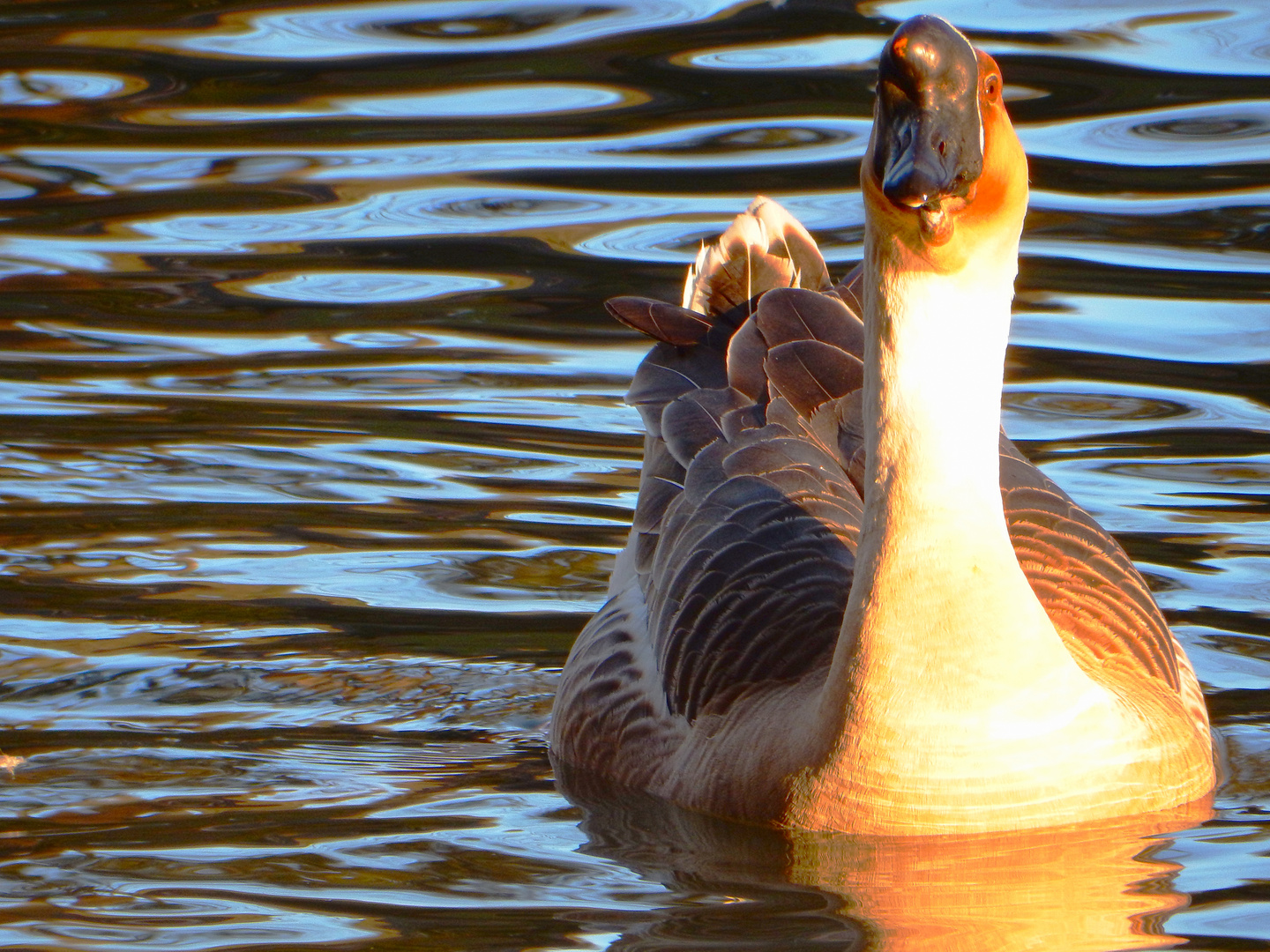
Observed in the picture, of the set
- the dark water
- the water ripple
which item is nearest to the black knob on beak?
the dark water

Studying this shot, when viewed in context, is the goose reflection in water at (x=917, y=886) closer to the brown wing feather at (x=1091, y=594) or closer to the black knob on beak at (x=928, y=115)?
the brown wing feather at (x=1091, y=594)

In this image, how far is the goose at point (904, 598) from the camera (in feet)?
15.8

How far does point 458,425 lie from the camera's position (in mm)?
9383

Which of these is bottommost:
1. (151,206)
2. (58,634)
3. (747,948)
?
(747,948)

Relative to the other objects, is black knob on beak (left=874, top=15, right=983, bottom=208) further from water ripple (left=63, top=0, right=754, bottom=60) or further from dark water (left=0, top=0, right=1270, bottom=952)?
water ripple (left=63, top=0, right=754, bottom=60)

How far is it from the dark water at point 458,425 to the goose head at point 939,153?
58.1 inches

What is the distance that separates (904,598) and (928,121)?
1.13 m

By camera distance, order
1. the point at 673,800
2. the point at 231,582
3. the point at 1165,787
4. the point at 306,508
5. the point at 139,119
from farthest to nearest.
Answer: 1. the point at 139,119
2. the point at 306,508
3. the point at 231,582
4. the point at 673,800
5. the point at 1165,787

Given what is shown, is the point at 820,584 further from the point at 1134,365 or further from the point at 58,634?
the point at 1134,365

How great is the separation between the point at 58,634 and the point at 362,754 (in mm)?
1526

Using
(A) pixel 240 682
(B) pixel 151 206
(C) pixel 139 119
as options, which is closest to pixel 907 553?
(A) pixel 240 682

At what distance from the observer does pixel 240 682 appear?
6.69m

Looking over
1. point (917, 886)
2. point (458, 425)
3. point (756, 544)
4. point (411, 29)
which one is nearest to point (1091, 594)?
point (756, 544)

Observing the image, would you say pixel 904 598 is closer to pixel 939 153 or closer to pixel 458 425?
pixel 939 153
